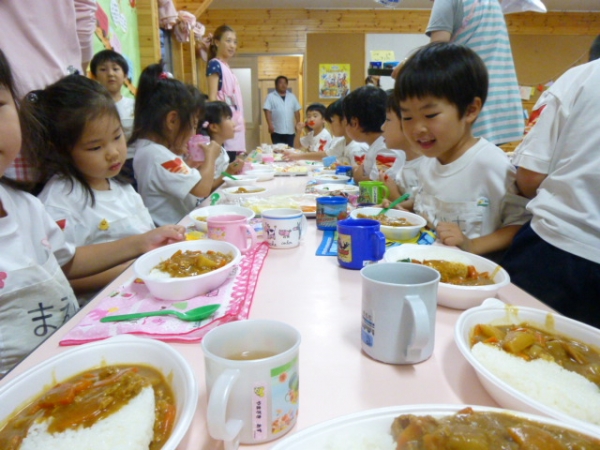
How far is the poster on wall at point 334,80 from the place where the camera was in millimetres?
7754

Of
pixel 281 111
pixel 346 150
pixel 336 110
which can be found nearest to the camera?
pixel 346 150

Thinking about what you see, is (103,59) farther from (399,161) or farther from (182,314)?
(182,314)

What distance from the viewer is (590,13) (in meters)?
7.85

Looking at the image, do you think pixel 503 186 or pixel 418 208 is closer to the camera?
pixel 503 186

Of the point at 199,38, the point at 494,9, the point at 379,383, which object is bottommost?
the point at 379,383

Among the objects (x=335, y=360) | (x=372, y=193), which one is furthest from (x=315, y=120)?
(x=335, y=360)

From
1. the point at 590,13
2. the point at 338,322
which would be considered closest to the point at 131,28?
the point at 338,322

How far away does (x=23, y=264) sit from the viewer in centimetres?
89

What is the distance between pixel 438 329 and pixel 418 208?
934 mm

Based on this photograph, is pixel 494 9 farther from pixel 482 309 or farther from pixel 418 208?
pixel 482 309

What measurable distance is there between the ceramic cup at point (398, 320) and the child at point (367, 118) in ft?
6.56

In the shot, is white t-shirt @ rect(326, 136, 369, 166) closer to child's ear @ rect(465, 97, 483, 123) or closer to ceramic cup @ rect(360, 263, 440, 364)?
child's ear @ rect(465, 97, 483, 123)

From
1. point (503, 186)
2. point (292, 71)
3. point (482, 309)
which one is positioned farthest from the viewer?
point (292, 71)

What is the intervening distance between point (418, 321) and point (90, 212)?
3.89 feet
